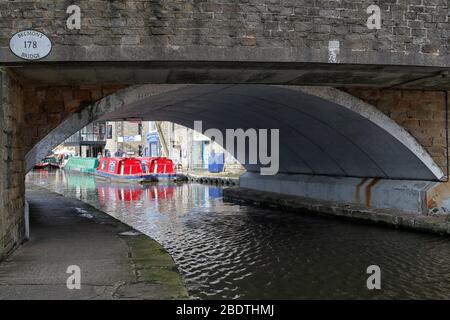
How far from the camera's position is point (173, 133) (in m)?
41.9

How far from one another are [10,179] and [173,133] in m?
34.6

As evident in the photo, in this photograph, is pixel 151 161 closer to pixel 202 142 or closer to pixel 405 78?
pixel 202 142

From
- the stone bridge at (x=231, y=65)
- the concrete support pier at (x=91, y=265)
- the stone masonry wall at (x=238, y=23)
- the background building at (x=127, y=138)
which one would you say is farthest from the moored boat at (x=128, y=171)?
the stone masonry wall at (x=238, y=23)

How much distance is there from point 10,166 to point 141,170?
2417 cm

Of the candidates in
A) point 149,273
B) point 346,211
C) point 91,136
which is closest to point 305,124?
point 346,211

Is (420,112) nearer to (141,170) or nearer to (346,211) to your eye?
(346,211)

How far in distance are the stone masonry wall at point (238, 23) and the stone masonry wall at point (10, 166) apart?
2.91 feet

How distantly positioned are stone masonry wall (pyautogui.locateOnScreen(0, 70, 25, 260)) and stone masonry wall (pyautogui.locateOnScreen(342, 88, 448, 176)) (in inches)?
280

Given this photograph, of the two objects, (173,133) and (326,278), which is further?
(173,133)

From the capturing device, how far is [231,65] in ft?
25.4

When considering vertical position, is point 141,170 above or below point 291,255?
above

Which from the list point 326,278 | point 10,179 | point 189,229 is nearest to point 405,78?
point 326,278

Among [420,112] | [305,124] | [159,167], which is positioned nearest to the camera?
[420,112]

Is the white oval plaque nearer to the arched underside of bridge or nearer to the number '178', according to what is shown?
the number '178'
